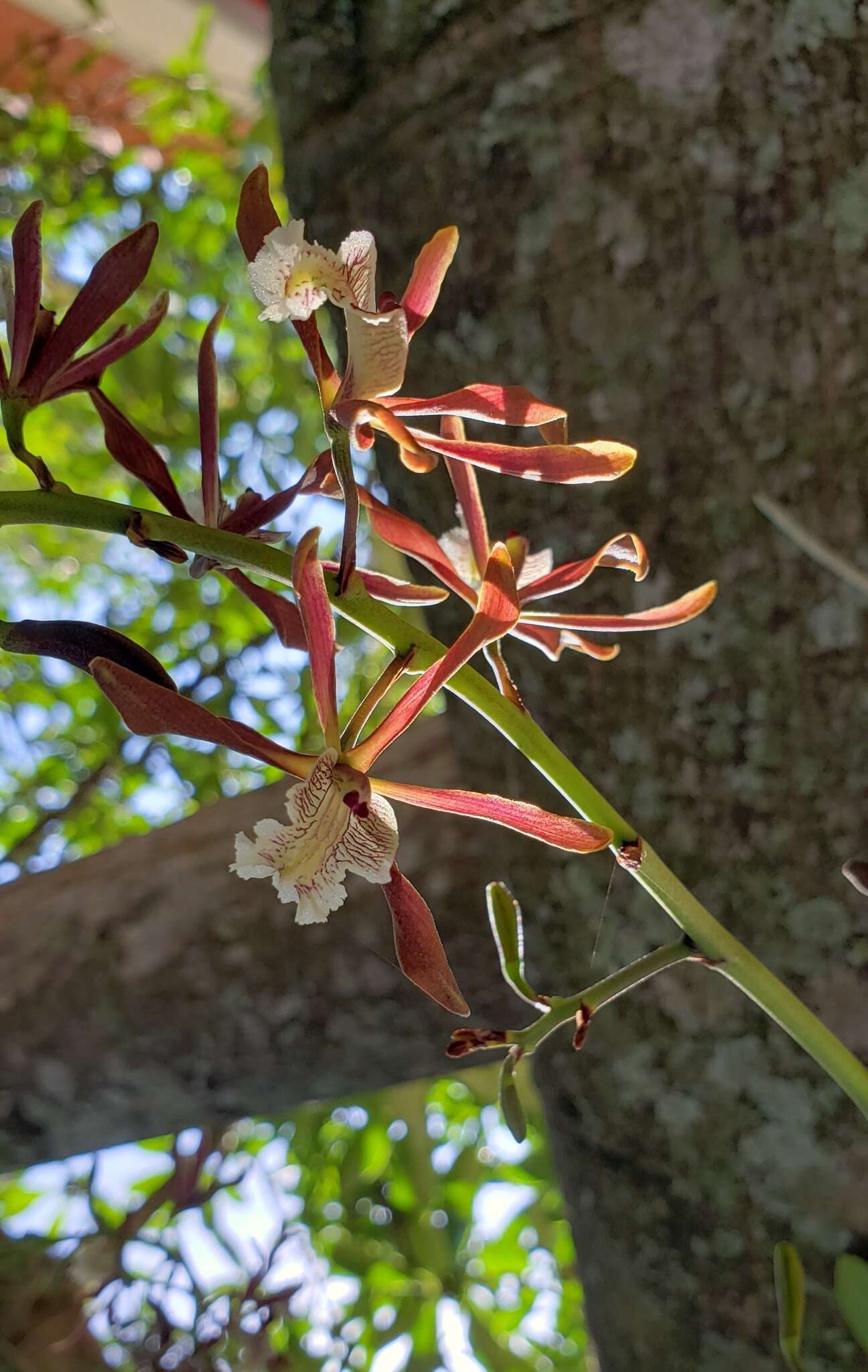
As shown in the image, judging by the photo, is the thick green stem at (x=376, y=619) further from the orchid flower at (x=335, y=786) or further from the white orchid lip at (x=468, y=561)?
the white orchid lip at (x=468, y=561)

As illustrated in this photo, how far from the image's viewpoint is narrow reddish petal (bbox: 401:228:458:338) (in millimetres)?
334

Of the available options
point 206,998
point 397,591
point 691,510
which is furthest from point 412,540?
point 206,998

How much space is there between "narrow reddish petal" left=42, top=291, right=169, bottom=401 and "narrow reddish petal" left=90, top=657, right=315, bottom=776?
0.14 metres

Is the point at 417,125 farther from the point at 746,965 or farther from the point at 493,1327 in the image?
the point at 493,1327

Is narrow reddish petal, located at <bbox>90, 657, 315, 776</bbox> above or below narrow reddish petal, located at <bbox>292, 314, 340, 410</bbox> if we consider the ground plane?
below

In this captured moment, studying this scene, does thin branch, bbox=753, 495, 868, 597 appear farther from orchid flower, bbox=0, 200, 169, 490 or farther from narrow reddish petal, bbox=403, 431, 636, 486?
orchid flower, bbox=0, 200, 169, 490

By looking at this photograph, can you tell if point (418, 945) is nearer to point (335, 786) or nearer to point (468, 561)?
point (335, 786)

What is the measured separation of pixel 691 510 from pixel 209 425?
1.18 ft

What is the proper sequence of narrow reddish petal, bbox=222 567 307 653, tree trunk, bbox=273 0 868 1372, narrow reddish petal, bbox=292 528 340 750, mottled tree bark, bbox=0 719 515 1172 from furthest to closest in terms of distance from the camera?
mottled tree bark, bbox=0 719 515 1172 → tree trunk, bbox=273 0 868 1372 → narrow reddish petal, bbox=222 567 307 653 → narrow reddish petal, bbox=292 528 340 750

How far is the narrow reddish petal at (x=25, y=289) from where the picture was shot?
1.19 ft

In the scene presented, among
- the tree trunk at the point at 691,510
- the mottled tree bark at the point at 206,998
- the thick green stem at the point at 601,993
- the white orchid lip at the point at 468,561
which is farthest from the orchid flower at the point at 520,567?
the mottled tree bark at the point at 206,998

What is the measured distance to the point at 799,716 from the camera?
64 centimetres

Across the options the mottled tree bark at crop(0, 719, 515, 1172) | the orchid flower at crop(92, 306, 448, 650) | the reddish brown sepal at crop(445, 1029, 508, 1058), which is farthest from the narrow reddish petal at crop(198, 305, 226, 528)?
the mottled tree bark at crop(0, 719, 515, 1172)

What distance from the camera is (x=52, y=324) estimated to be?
1.24 feet
